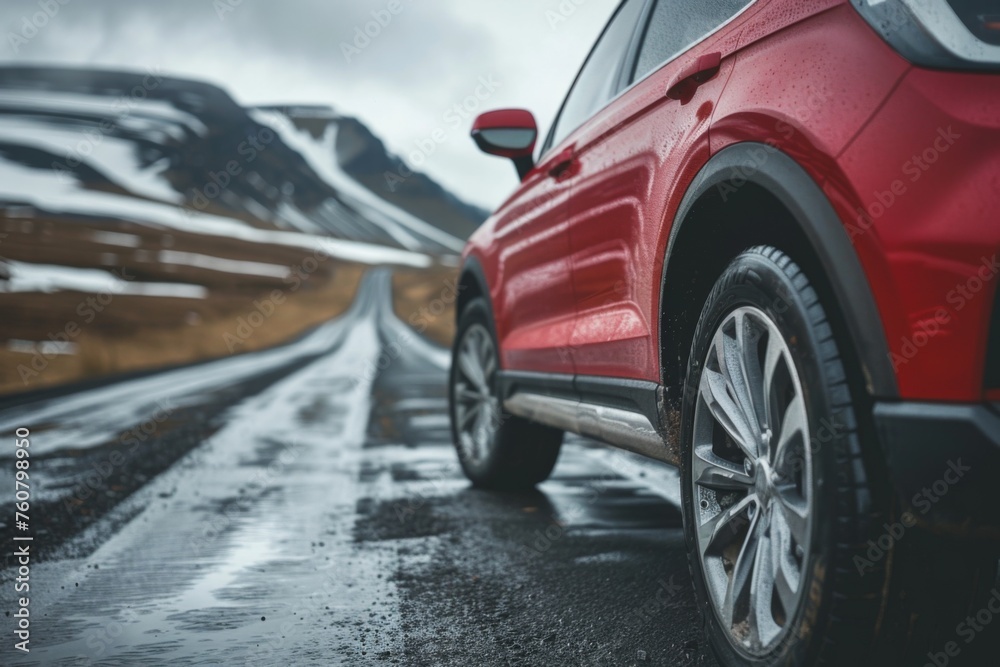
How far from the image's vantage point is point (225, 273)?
70.9 m

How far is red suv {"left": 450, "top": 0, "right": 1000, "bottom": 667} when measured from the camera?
146 centimetres

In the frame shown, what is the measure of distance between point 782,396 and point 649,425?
757 mm

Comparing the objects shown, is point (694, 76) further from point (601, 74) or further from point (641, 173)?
point (601, 74)

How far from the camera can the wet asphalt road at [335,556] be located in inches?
97.3

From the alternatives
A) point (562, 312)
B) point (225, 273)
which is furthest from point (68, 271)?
point (562, 312)

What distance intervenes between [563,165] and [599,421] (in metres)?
1.05

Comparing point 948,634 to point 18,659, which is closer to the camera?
point 948,634

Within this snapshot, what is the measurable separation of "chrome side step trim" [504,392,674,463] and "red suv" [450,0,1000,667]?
2 centimetres

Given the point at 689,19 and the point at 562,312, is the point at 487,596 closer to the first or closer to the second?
the point at 562,312

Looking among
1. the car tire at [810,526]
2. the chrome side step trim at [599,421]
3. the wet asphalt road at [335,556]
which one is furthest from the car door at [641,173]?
the wet asphalt road at [335,556]

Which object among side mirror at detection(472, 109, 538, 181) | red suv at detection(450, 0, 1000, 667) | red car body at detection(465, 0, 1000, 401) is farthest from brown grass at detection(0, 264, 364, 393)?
red suv at detection(450, 0, 1000, 667)

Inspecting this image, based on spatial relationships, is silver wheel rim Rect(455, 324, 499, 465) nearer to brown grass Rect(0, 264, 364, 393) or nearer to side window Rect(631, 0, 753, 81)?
side window Rect(631, 0, 753, 81)

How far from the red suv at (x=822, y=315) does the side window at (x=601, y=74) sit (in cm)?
58

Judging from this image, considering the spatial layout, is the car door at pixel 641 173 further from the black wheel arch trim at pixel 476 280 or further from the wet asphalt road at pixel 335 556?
the black wheel arch trim at pixel 476 280
